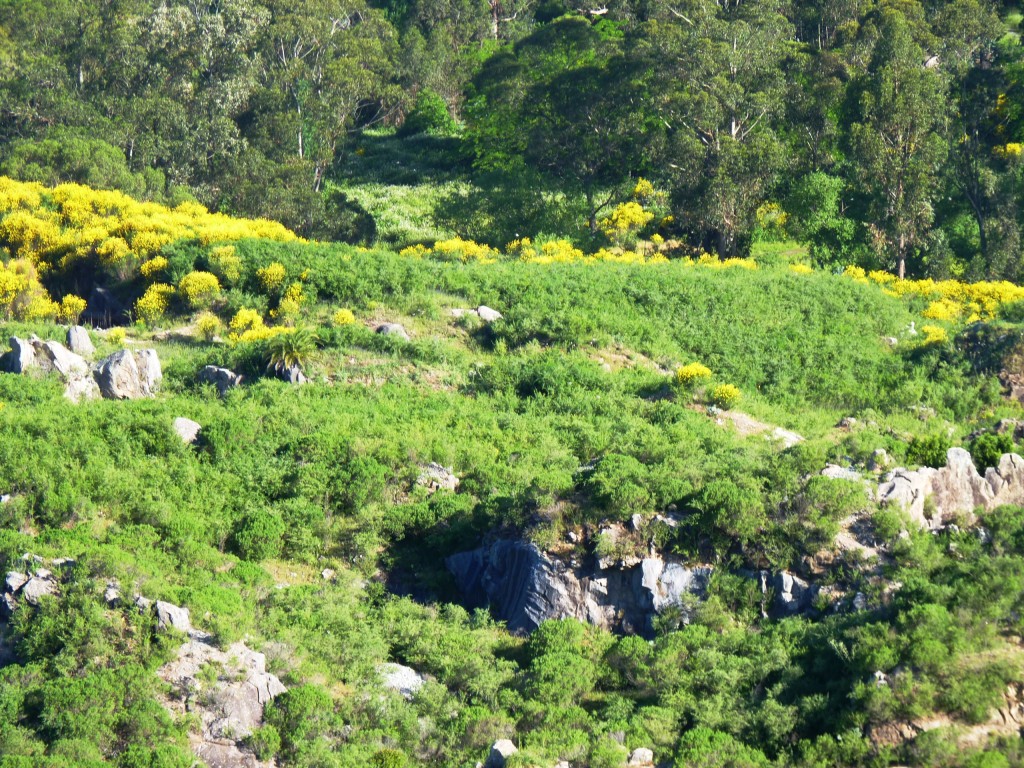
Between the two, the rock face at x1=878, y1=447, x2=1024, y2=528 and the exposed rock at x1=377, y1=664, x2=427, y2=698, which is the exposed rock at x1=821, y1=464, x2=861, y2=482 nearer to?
the rock face at x1=878, y1=447, x2=1024, y2=528

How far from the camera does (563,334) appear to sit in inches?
1341

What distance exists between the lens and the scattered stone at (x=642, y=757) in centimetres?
1934

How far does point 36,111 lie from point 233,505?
40647 millimetres

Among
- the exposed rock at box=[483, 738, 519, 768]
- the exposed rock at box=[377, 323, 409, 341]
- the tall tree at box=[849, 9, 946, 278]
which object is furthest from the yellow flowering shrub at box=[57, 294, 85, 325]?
the tall tree at box=[849, 9, 946, 278]

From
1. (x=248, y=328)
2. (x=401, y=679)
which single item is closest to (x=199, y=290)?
(x=248, y=328)

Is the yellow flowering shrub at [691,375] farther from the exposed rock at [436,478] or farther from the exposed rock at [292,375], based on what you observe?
the exposed rock at [292,375]

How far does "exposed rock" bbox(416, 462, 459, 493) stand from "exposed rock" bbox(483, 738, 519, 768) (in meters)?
7.87

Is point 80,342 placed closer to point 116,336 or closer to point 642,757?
point 116,336

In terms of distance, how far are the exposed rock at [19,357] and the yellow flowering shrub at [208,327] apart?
5.27 metres

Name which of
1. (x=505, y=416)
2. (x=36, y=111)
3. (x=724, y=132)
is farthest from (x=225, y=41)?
(x=505, y=416)

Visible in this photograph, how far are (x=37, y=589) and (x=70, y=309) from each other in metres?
18.3

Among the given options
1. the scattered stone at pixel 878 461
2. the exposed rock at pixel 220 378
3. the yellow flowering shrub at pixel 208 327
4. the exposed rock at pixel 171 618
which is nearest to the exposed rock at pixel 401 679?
the exposed rock at pixel 171 618

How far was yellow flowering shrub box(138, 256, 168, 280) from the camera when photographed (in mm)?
38062

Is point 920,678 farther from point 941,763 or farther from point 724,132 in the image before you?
point 724,132
